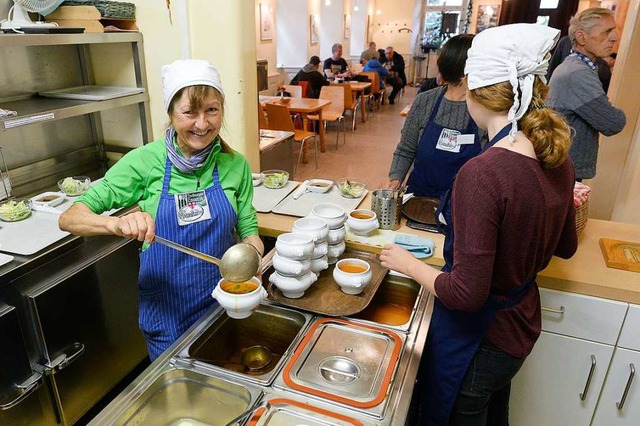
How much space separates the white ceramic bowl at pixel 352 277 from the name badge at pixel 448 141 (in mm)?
940

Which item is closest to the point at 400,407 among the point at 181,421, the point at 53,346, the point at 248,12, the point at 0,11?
the point at 181,421

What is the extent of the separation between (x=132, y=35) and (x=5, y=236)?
1.19 metres

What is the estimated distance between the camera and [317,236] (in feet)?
4.69

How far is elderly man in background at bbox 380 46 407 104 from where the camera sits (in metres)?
11.0

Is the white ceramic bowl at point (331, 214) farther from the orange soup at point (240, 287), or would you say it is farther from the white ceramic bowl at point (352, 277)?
the orange soup at point (240, 287)

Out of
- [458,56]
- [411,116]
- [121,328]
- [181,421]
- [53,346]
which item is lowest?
[121,328]

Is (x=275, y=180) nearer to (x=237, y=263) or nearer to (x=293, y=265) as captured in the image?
(x=293, y=265)

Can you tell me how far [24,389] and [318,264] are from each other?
1.20m

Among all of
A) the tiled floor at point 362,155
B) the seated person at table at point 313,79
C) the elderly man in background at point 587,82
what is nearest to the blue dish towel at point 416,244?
the elderly man in background at point 587,82

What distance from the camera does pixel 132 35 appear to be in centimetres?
235

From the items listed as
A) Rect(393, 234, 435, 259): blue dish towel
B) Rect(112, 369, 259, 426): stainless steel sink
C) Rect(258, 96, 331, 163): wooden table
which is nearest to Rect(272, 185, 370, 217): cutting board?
Rect(393, 234, 435, 259): blue dish towel

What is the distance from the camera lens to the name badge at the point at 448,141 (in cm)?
213

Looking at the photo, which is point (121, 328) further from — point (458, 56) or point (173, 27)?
point (458, 56)

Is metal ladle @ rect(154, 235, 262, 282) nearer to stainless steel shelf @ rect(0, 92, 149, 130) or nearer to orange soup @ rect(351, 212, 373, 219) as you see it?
orange soup @ rect(351, 212, 373, 219)
